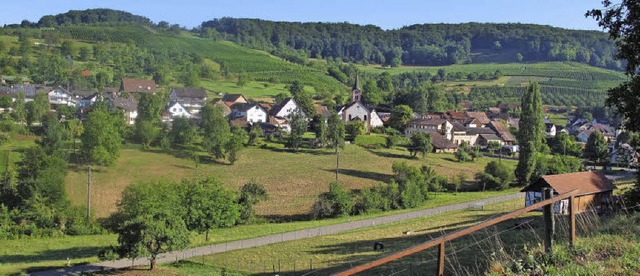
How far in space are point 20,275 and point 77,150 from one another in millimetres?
20519

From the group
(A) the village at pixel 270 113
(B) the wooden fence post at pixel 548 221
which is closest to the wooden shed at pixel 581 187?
(B) the wooden fence post at pixel 548 221

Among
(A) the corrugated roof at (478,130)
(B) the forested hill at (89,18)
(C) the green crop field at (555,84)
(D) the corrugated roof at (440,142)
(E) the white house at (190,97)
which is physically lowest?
(D) the corrugated roof at (440,142)

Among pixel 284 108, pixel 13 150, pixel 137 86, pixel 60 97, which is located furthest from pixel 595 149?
pixel 60 97

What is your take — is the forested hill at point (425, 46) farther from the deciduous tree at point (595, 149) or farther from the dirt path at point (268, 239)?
the dirt path at point (268, 239)

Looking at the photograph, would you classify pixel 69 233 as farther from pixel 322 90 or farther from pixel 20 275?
pixel 322 90

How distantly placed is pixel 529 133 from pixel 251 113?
99.7 feet

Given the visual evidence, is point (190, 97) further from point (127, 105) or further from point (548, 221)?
point (548, 221)

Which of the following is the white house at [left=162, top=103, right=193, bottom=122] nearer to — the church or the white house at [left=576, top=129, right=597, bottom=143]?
the church

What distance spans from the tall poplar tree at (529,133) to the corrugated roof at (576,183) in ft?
42.7

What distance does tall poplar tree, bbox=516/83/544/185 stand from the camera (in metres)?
41.8

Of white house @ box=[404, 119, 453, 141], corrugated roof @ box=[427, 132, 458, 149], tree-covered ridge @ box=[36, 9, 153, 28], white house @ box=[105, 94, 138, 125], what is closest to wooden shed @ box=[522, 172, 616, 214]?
corrugated roof @ box=[427, 132, 458, 149]

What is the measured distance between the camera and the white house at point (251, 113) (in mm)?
61309

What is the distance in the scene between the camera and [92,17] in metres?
133

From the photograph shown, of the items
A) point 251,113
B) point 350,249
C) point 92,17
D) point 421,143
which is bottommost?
point 350,249
